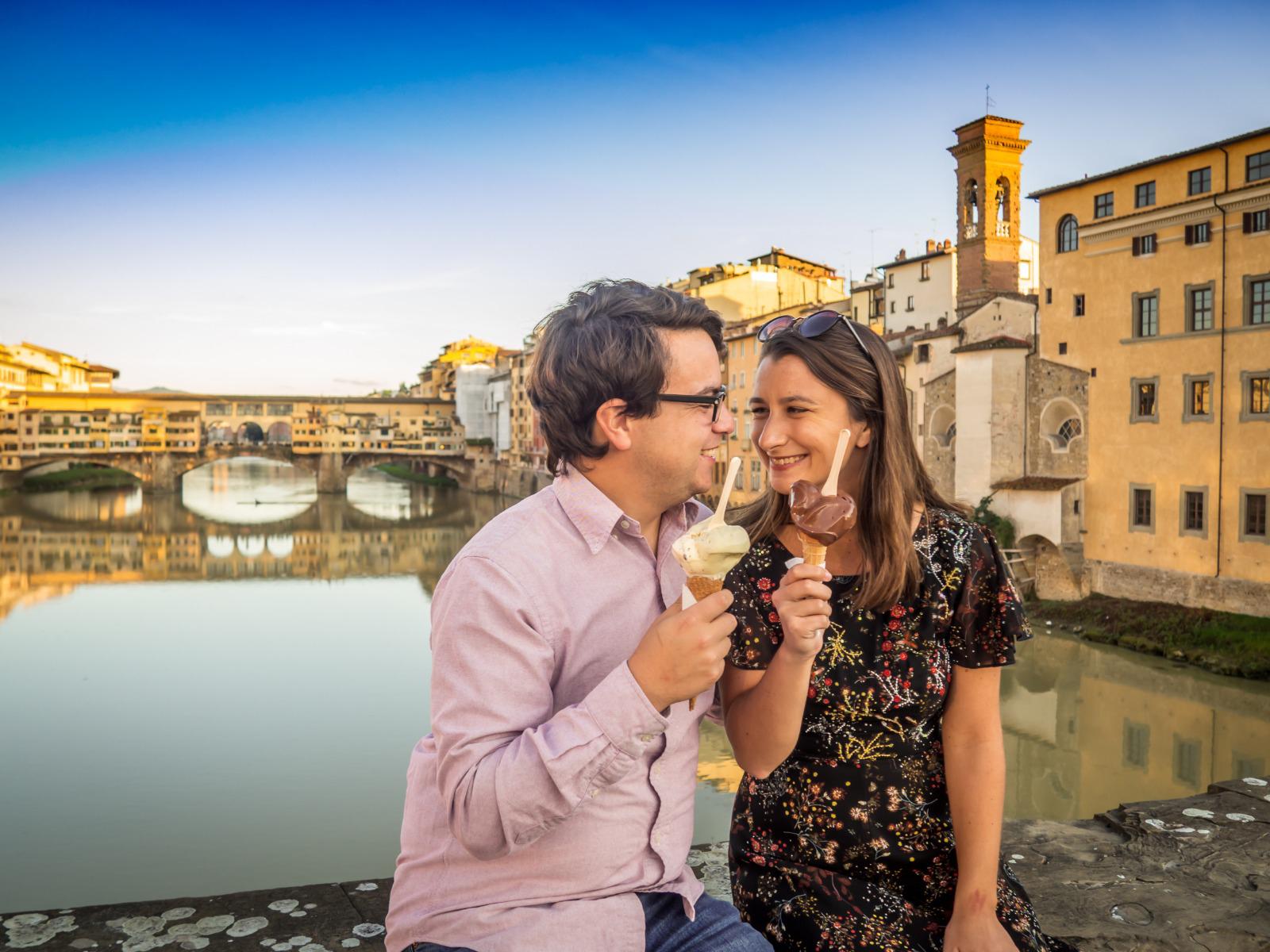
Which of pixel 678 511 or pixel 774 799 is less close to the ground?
pixel 678 511

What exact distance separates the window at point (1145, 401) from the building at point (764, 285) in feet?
56.5

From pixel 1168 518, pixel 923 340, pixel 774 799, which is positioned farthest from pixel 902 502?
pixel 923 340

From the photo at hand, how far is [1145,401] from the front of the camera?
16.8 meters

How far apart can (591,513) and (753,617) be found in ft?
1.59

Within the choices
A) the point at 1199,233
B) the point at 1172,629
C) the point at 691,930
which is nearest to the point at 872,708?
the point at 691,930

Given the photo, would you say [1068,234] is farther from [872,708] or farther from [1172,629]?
[872,708]

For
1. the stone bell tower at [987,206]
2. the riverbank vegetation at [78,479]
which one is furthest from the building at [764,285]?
the riverbank vegetation at [78,479]

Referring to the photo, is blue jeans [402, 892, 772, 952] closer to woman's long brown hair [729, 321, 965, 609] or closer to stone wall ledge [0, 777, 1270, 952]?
woman's long brown hair [729, 321, 965, 609]

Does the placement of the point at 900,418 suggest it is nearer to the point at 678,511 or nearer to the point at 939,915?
the point at 678,511

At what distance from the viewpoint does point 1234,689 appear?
1297cm

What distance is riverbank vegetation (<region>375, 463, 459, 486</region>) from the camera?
183 ft

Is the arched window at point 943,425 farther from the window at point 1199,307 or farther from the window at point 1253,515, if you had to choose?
the window at point 1253,515

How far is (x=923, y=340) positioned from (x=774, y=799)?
21599mm

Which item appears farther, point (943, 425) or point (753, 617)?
point (943, 425)
